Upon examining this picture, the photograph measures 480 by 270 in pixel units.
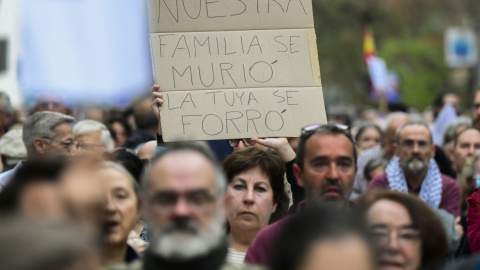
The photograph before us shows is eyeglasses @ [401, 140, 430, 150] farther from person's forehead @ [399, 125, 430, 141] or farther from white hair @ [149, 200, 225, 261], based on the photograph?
white hair @ [149, 200, 225, 261]

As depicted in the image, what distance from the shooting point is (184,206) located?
11.6 ft

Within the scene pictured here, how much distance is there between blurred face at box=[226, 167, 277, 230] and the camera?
5.49 meters

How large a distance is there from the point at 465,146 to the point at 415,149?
1.23 m

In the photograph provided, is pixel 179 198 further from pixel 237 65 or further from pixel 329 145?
pixel 237 65

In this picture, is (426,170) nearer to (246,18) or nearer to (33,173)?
(246,18)

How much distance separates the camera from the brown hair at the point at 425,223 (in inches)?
158

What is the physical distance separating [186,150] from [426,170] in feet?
13.5

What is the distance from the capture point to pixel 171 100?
6.03 metres

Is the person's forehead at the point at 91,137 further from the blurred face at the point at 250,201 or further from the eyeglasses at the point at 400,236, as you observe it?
the eyeglasses at the point at 400,236

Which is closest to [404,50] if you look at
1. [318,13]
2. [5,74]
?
[318,13]

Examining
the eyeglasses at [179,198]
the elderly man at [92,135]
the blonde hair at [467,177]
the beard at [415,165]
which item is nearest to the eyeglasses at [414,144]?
the beard at [415,165]

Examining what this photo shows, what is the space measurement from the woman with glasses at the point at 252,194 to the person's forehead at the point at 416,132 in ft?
7.77

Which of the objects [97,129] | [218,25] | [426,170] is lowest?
[426,170]

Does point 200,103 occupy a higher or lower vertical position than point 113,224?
higher
